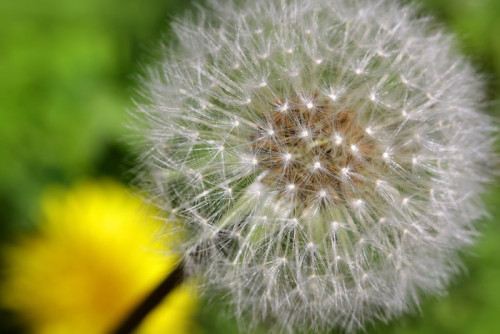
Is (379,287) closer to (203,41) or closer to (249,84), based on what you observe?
(249,84)

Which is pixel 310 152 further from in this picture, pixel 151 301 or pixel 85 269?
pixel 85 269

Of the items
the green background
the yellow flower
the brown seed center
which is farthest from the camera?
the green background

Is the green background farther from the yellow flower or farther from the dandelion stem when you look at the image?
the dandelion stem

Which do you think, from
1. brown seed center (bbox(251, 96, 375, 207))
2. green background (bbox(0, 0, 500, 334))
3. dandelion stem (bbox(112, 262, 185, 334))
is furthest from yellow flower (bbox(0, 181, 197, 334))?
brown seed center (bbox(251, 96, 375, 207))

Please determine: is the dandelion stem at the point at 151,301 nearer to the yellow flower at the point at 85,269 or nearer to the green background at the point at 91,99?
the yellow flower at the point at 85,269

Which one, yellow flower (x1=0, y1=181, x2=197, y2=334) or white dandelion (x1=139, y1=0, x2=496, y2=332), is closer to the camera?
white dandelion (x1=139, y1=0, x2=496, y2=332)

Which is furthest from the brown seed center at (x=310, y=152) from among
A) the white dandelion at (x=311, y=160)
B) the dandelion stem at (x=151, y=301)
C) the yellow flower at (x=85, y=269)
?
the yellow flower at (x=85, y=269)
